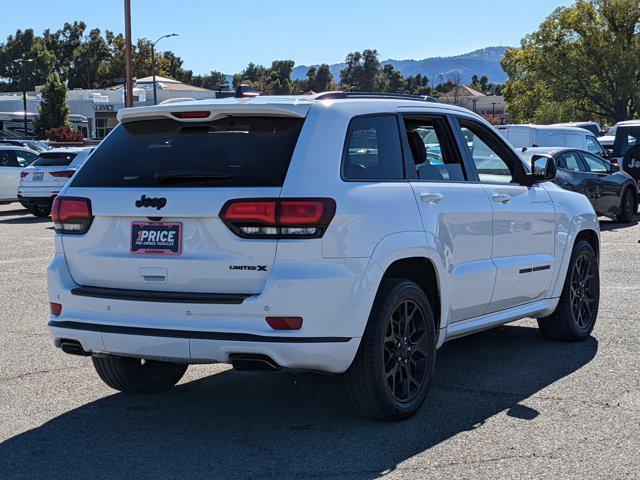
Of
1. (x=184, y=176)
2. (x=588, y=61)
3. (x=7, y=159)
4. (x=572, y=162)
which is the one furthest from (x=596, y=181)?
(x=588, y=61)

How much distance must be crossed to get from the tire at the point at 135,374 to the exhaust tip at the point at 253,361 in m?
1.31

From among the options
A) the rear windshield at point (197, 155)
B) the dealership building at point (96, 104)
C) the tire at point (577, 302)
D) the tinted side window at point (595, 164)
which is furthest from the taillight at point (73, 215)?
the dealership building at point (96, 104)

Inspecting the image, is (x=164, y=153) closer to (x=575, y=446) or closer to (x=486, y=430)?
(x=486, y=430)

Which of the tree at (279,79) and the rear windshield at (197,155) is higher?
the rear windshield at (197,155)

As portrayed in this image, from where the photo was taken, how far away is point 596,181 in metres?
20.6

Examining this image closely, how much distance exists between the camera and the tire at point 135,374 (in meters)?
6.50

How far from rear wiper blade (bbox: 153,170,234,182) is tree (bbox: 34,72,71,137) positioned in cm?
7122

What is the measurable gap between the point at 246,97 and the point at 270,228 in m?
1.27

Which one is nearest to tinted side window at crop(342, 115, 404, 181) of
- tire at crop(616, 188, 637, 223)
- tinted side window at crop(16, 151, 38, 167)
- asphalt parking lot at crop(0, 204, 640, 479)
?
asphalt parking lot at crop(0, 204, 640, 479)

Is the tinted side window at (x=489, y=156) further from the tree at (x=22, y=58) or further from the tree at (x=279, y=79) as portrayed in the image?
the tree at (x=22, y=58)

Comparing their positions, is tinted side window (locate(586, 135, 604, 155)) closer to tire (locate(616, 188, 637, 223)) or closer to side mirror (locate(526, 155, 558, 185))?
tire (locate(616, 188, 637, 223))

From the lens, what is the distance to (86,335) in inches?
226

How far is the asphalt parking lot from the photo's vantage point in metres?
5.14

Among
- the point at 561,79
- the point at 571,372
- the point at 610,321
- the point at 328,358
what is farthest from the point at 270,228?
the point at 561,79
